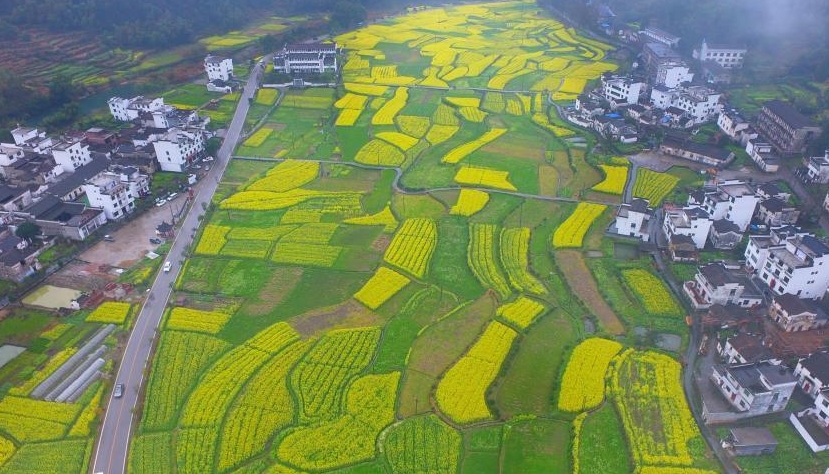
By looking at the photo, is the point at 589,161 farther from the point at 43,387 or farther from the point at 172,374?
the point at 43,387

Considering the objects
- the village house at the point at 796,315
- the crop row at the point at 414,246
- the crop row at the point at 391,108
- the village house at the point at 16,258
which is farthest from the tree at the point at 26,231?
the village house at the point at 796,315

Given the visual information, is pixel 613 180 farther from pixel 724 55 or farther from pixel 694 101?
pixel 724 55

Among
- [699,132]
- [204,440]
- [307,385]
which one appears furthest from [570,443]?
[699,132]

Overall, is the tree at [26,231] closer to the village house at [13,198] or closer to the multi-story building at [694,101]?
the village house at [13,198]

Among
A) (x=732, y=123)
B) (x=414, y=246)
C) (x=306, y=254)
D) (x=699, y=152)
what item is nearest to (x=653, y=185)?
(x=699, y=152)

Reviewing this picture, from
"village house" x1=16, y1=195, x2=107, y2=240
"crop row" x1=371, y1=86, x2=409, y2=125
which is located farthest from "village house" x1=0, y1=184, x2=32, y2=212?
"crop row" x1=371, y1=86, x2=409, y2=125

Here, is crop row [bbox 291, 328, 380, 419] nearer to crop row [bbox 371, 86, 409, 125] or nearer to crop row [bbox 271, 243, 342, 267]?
crop row [bbox 271, 243, 342, 267]

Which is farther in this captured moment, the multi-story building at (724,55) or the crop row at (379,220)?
the multi-story building at (724,55)
